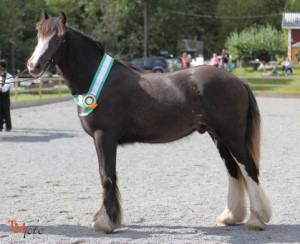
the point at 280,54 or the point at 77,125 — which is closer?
the point at 77,125

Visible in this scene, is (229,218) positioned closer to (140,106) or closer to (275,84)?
(140,106)

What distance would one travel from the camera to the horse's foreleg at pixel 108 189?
526 cm

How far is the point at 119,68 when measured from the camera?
5.48m

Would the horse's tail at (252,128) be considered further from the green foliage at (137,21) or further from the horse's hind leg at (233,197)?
the green foliage at (137,21)

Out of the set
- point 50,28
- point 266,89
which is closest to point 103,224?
point 50,28

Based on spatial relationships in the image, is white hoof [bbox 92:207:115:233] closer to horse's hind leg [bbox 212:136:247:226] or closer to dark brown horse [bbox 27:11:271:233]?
dark brown horse [bbox 27:11:271:233]

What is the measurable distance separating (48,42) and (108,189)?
1458mm

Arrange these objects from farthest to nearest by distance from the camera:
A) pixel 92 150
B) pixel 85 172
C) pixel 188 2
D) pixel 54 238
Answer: pixel 188 2
pixel 92 150
pixel 85 172
pixel 54 238

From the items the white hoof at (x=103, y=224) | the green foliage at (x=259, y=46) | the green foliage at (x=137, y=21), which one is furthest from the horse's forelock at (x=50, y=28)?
the green foliage at (x=259, y=46)

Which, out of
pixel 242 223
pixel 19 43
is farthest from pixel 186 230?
pixel 19 43

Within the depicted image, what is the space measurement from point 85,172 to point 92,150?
233cm

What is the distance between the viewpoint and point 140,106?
5316 mm

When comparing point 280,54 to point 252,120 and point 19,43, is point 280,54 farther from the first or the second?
point 252,120

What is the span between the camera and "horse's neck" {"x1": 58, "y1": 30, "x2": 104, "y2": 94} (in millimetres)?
5398
